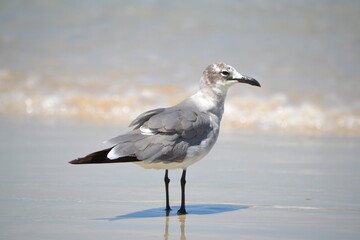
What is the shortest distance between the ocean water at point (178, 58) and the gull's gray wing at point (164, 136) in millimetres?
4075

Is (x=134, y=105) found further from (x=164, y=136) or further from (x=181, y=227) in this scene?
(x=181, y=227)

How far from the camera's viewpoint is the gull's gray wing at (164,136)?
3885mm

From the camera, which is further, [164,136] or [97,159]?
[164,136]

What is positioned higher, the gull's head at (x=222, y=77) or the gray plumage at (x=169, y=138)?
the gull's head at (x=222, y=77)

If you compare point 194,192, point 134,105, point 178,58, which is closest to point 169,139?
point 194,192

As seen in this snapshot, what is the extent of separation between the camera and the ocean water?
8.94 meters

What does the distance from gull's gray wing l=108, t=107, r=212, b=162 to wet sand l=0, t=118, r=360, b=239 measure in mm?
409

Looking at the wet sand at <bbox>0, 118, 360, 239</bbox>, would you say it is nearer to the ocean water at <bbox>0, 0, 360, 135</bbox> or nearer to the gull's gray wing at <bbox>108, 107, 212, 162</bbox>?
the gull's gray wing at <bbox>108, 107, 212, 162</bbox>

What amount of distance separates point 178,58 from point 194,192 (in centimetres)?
710

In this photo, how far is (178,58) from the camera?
11633mm

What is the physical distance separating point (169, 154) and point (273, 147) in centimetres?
293

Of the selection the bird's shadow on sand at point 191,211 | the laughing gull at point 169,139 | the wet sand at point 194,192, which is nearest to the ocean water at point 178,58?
the wet sand at point 194,192

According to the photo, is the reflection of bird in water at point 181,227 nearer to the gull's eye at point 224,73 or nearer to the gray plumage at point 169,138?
the gray plumage at point 169,138

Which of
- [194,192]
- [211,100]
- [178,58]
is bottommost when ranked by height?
[194,192]
